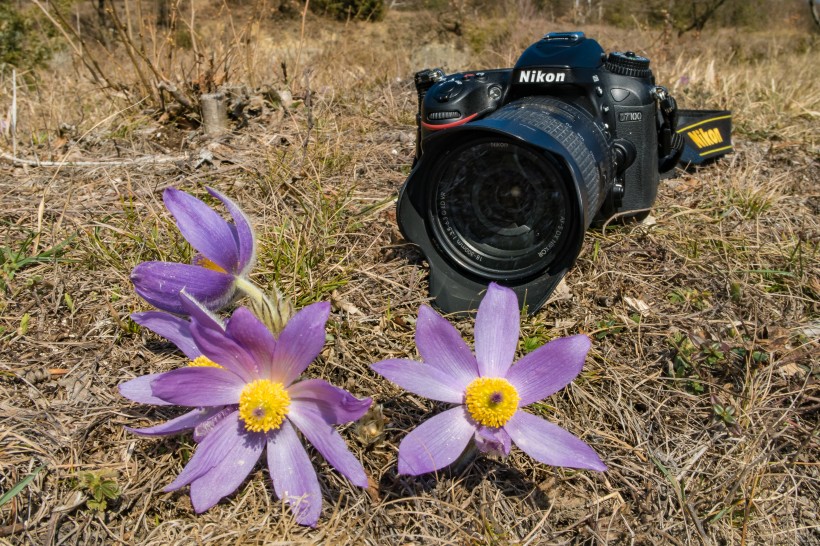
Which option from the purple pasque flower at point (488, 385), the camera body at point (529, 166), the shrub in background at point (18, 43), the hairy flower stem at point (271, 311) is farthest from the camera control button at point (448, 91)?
the shrub in background at point (18, 43)

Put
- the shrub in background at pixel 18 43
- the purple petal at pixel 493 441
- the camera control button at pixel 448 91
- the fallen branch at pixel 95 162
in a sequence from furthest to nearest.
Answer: the shrub in background at pixel 18 43
the fallen branch at pixel 95 162
the camera control button at pixel 448 91
the purple petal at pixel 493 441

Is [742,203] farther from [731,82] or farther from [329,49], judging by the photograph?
[329,49]

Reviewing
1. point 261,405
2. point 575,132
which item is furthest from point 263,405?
point 575,132

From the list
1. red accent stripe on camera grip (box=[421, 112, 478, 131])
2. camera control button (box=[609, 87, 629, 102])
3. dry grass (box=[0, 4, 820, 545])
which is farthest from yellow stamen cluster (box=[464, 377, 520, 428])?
camera control button (box=[609, 87, 629, 102])

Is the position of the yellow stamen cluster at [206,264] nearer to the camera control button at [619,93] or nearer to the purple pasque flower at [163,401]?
the purple pasque flower at [163,401]

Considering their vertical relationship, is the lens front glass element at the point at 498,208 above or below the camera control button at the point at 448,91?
below

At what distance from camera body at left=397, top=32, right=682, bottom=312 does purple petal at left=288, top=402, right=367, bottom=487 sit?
0.62 m

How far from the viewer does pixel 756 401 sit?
52.6 inches

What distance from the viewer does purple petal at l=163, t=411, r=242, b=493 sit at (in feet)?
3.16

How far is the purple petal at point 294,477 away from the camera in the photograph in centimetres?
99

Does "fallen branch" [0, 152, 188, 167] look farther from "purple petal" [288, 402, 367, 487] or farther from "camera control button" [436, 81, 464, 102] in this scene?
"purple petal" [288, 402, 367, 487]

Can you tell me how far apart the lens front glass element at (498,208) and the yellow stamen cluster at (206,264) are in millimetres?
615

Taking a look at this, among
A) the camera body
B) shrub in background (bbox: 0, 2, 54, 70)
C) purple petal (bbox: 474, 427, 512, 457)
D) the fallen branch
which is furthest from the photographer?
shrub in background (bbox: 0, 2, 54, 70)

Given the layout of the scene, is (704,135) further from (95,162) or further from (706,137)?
(95,162)
